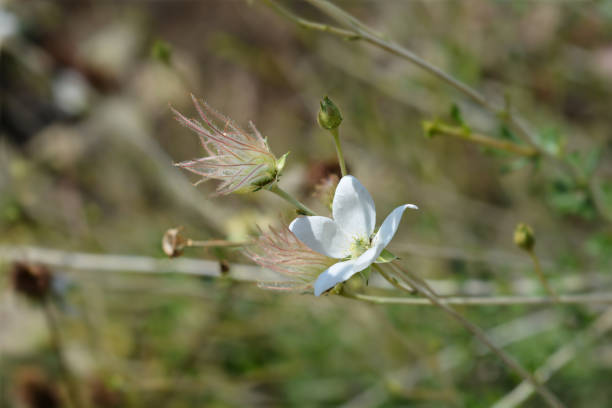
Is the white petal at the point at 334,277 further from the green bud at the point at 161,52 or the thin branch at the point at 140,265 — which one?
the green bud at the point at 161,52

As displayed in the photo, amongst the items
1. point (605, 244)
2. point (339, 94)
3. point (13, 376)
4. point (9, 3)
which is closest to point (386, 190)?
point (339, 94)

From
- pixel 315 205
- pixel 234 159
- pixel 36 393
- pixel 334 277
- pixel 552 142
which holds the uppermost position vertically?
pixel 315 205

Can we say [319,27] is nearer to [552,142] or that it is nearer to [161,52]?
[161,52]

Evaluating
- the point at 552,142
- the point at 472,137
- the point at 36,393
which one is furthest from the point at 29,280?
the point at 552,142

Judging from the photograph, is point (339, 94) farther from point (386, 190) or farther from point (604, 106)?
point (604, 106)

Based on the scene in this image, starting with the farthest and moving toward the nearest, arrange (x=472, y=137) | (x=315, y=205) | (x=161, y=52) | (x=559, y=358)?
(x=315, y=205)
(x=559, y=358)
(x=161, y=52)
(x=472, y=137)

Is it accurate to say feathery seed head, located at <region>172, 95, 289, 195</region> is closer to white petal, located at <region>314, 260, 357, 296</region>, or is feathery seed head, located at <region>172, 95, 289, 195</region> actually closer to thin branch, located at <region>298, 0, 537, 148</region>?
white petal, located at <region>314, 260, 357, 296</region>
